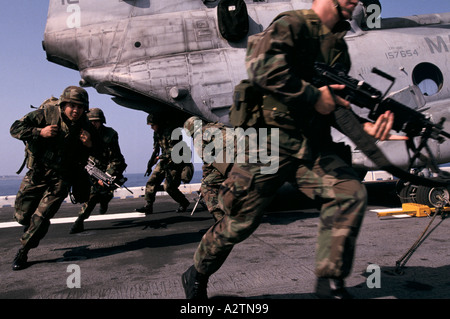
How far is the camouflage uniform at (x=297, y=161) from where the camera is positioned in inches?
64.9

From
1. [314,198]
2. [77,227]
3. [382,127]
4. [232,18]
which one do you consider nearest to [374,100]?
[382,127]

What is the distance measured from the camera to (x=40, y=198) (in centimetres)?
359

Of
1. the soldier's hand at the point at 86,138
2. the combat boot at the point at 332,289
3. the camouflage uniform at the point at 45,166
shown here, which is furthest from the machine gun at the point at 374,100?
the soldier's hand at the point at 86,138

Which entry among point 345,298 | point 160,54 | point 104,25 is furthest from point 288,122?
point 104,25

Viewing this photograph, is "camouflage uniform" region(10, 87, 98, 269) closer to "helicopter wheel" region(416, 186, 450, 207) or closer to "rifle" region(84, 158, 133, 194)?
"rifle" region(84, 158, 133, 194)

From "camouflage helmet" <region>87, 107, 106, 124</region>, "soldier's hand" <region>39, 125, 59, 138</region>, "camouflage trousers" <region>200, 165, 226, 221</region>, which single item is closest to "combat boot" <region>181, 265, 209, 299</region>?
"camouflage trousers" <region>200, 165, 226, 221</region>

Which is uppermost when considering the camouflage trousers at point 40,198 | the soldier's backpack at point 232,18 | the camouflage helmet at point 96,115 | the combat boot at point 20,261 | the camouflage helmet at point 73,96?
the soldier's backpack at point 232,18

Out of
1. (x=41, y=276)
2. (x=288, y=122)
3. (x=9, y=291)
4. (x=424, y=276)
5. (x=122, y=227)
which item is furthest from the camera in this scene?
(x=122, y=227)

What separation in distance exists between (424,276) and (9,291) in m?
3.08

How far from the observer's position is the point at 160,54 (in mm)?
6082

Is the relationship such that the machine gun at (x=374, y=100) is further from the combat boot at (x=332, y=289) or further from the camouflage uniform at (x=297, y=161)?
the combat boot at (x=332, y=289)

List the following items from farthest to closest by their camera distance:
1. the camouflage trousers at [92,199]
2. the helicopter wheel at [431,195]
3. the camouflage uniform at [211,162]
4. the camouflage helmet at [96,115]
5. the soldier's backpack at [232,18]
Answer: the soldier's backpack at [232,18] → the camouflage helmet at [96,115] → the camouflage trousers at [92,199] → the helicopter wheel at [431,195] → the camouflage uniform at [211,162]

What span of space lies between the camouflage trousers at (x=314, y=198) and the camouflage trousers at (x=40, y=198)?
7.18 feet

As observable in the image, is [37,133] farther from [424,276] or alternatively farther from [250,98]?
[424,276]
